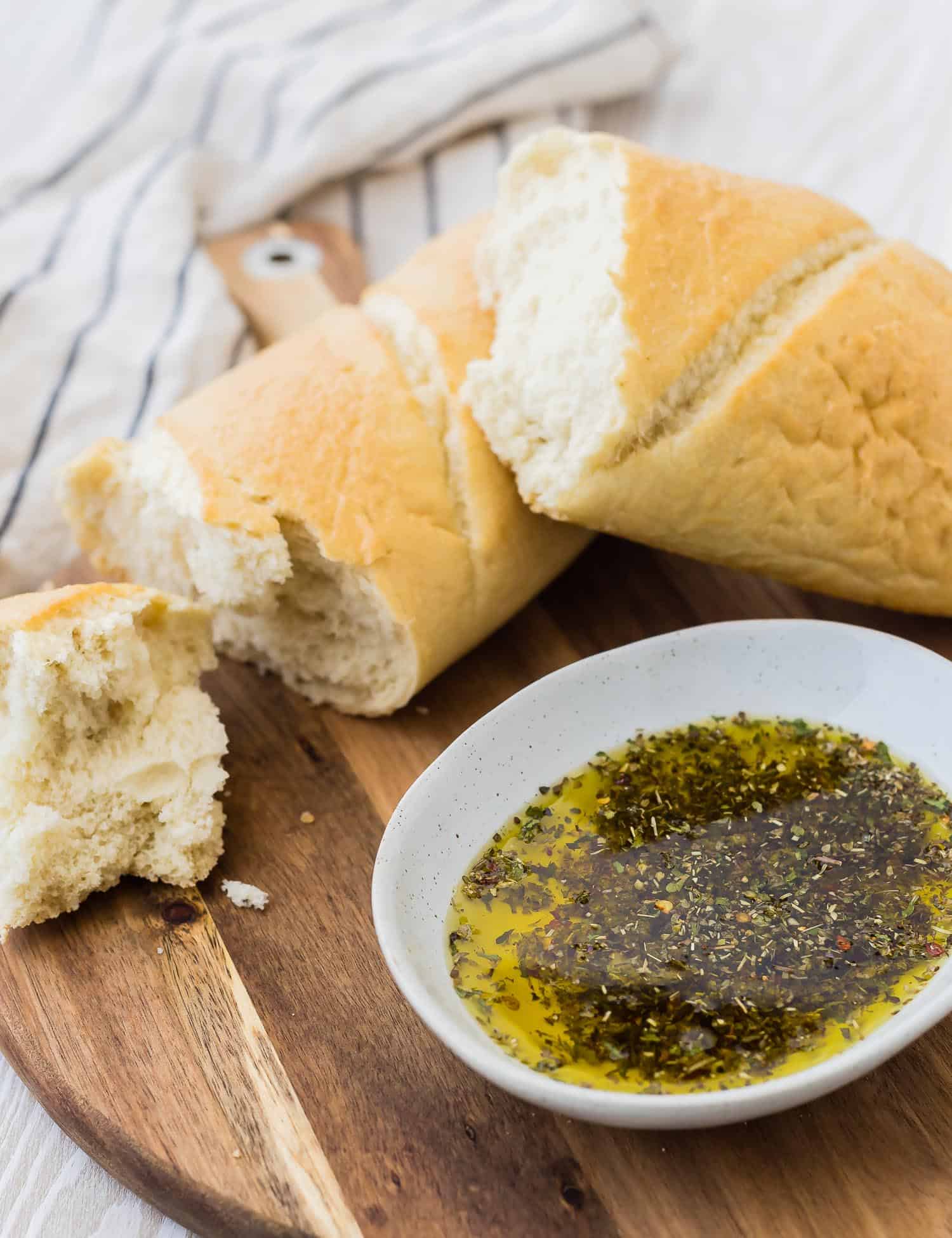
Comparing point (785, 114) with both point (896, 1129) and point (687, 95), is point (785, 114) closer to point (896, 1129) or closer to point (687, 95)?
point (687, 95)

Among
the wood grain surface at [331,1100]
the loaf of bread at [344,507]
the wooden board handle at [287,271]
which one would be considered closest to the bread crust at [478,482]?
the loaf of bread at [344,507]

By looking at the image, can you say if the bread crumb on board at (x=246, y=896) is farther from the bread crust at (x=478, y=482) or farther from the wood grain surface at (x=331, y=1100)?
the bread crust at (x=478, y=482)

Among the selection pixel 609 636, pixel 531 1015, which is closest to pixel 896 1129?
pixel 531 1015

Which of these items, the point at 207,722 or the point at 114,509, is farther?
the point at 114,509

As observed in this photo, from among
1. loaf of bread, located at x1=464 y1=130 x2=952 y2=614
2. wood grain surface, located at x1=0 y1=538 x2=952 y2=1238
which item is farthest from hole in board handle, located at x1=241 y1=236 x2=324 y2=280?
wood grain surface, located at x1=0 y1=538 x2=952 y2=1238

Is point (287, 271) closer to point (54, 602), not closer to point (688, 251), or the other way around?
point (688, 251)

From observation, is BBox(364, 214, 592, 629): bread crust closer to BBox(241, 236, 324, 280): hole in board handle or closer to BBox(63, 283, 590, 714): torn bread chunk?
BBox(63, 283, 590, 714): torn bread chunk
